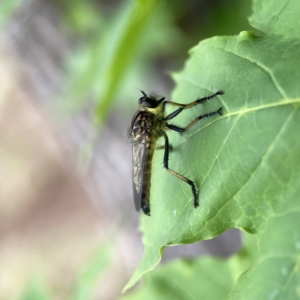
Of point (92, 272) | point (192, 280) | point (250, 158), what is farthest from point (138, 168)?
point (92, 272)

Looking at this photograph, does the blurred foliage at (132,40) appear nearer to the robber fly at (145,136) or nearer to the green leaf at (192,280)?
the robber fly at (145,136)

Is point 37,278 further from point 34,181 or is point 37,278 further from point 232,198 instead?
point 34,181

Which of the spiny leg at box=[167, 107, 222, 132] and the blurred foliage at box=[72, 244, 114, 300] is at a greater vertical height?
the spiny leg at box=[167, 107, 222, 132]

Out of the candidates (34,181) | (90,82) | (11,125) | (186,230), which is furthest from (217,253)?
(11,125)

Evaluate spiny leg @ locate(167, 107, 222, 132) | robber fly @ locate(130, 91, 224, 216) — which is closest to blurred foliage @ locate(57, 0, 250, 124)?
robber fly @ locate(130, 91, 224, 216)

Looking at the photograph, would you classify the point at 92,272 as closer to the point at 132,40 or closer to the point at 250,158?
the point at 132,40

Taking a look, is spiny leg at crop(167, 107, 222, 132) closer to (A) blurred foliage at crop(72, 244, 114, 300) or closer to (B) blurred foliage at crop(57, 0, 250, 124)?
(B) blurred foliage at crop(57, 0, 250, 124)
